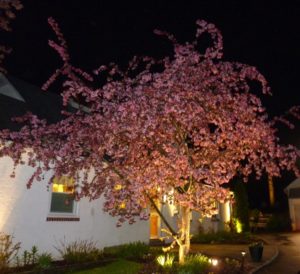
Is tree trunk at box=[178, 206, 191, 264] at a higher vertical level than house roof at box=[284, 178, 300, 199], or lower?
lower

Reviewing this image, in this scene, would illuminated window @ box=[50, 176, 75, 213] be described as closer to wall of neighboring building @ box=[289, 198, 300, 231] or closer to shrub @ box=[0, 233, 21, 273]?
shrub @ box=[0, 233, 21, 273]

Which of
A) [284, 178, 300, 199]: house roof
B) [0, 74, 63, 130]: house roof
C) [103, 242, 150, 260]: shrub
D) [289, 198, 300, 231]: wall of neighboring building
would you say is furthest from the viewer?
[284, 178, 300, 199]: house roof

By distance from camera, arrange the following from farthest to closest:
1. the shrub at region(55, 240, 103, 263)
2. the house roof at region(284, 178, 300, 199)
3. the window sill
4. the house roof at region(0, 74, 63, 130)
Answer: the house roof at region(284, 178, 300, 199) < the house roof at region(0, 74, 63, 130) < the window sill < the shrub at region(55, 240, 103, 263)

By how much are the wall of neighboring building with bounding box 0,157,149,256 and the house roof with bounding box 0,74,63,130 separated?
73.1 inches

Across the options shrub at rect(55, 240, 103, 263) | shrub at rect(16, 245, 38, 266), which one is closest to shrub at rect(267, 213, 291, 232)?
shrub at rect(55, 240, 103, 263)

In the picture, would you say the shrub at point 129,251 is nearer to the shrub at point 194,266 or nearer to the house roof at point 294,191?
the shrub at point 194,266

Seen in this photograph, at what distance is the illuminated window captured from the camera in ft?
41.5

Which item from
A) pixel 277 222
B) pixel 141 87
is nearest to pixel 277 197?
pixel 277 222

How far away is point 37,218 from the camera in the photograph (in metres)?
11.8

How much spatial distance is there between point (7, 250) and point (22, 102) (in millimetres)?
5960

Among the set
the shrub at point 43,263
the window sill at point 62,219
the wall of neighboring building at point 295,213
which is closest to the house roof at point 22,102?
the window sill at point 62,219

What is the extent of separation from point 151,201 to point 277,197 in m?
39.1

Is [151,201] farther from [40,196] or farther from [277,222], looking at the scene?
[277,222]

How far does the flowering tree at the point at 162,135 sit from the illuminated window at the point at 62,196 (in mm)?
2994
